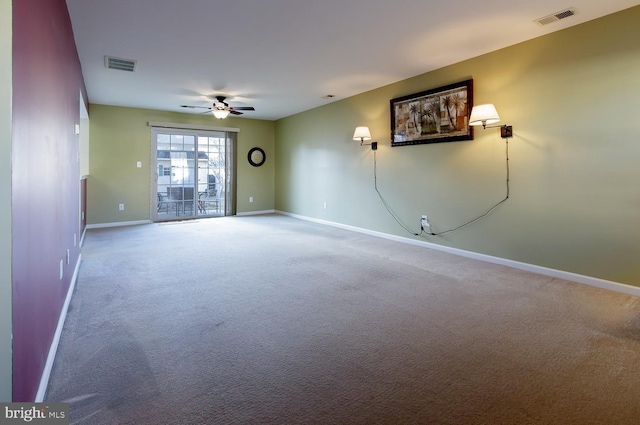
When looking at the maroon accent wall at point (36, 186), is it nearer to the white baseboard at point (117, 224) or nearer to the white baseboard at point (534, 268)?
the white baseboard at point (534, 268)

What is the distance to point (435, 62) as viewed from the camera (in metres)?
4.48

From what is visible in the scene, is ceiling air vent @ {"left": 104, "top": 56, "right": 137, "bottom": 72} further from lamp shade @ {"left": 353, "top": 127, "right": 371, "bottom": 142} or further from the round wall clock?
the round wall clock

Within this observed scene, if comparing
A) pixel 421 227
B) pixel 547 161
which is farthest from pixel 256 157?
pixel 547 161

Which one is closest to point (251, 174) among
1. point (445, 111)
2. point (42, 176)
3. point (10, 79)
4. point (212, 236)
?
point (212, 236)

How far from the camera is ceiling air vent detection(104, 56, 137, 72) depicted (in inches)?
170

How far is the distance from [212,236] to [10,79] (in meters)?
4.69

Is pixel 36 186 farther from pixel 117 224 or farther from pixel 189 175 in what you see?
pixel 189 175

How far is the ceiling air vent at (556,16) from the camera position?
10.3ft

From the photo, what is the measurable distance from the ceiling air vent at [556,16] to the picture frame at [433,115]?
3.42ft

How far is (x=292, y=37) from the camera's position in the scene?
12.0 feet

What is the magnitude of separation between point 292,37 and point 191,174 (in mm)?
5327

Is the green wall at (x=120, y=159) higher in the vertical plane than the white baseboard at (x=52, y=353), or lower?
higher

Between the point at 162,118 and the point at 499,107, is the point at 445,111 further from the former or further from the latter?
the point at 162,118

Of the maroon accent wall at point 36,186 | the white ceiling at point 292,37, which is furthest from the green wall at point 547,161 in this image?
the maroon accent wall at point 36,186
